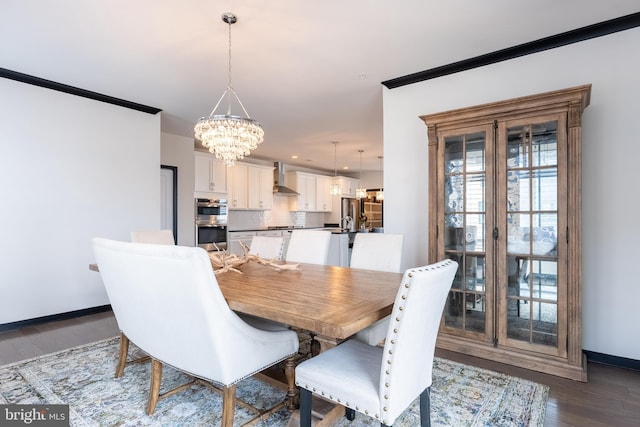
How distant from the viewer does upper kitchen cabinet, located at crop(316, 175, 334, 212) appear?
8852 mm

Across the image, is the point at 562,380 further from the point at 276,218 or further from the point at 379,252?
the point at 276,218

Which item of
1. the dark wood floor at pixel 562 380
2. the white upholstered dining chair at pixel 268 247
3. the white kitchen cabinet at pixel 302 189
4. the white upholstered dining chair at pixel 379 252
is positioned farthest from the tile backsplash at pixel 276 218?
the white upholstered dining chair at pixel 379 252

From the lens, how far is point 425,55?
3041 mm

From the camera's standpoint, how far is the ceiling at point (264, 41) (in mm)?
2352

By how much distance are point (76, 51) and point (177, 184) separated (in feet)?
9.39

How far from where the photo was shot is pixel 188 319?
1.48 m

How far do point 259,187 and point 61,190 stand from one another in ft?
12.7

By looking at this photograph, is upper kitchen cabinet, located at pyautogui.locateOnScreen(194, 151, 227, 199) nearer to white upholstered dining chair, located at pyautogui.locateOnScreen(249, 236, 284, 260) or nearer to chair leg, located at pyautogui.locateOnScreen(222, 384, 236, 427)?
white upholstered dining chair, located at pyautogui.locateOnScreen(249, 236, 284, 260)

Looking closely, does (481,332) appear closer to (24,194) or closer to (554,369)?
(554,369)

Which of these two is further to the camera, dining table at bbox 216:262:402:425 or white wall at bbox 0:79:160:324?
white wall at bbox 0:79:160:324

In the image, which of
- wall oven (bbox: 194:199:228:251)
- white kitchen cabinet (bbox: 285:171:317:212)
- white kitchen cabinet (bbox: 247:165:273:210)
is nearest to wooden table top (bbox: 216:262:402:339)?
wall oven (bbox: 194:199:228:251)

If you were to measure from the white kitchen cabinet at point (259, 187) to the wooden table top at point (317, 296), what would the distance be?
4.72 meters

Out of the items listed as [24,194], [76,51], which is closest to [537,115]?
[76,51]

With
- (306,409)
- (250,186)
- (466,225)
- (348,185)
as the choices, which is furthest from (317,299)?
(348,185)
